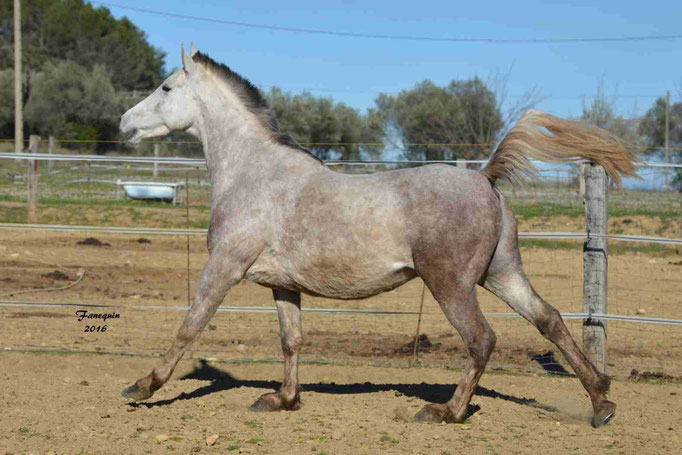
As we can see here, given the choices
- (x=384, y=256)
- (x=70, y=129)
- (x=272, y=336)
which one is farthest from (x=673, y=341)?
(x=70, y=129)

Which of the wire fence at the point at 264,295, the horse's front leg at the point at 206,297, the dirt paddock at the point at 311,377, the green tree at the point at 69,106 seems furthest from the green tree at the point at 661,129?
the horse's front leg at the point at 206,297

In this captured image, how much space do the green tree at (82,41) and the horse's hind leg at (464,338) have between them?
45181 mm

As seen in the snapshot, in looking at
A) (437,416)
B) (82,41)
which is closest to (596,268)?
(437,416)

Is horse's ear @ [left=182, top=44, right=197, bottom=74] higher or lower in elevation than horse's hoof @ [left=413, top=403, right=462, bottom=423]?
higher

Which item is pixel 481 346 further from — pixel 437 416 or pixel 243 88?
pixel 243 88

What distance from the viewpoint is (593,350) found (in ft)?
21.2

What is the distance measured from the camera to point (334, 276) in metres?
4.70

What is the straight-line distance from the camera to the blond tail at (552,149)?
477 centimetres

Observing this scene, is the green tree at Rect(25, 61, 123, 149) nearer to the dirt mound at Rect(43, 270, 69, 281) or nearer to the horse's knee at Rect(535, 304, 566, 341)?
the dirt mound at Rect(43, 270, 69, 281)

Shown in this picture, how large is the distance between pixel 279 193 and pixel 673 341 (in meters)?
4.98

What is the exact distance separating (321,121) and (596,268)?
92.5 ft

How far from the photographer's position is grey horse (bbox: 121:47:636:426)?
14.8ft

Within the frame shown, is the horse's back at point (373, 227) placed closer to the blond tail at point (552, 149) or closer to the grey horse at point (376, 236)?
the grey horse at point (376, 236)
